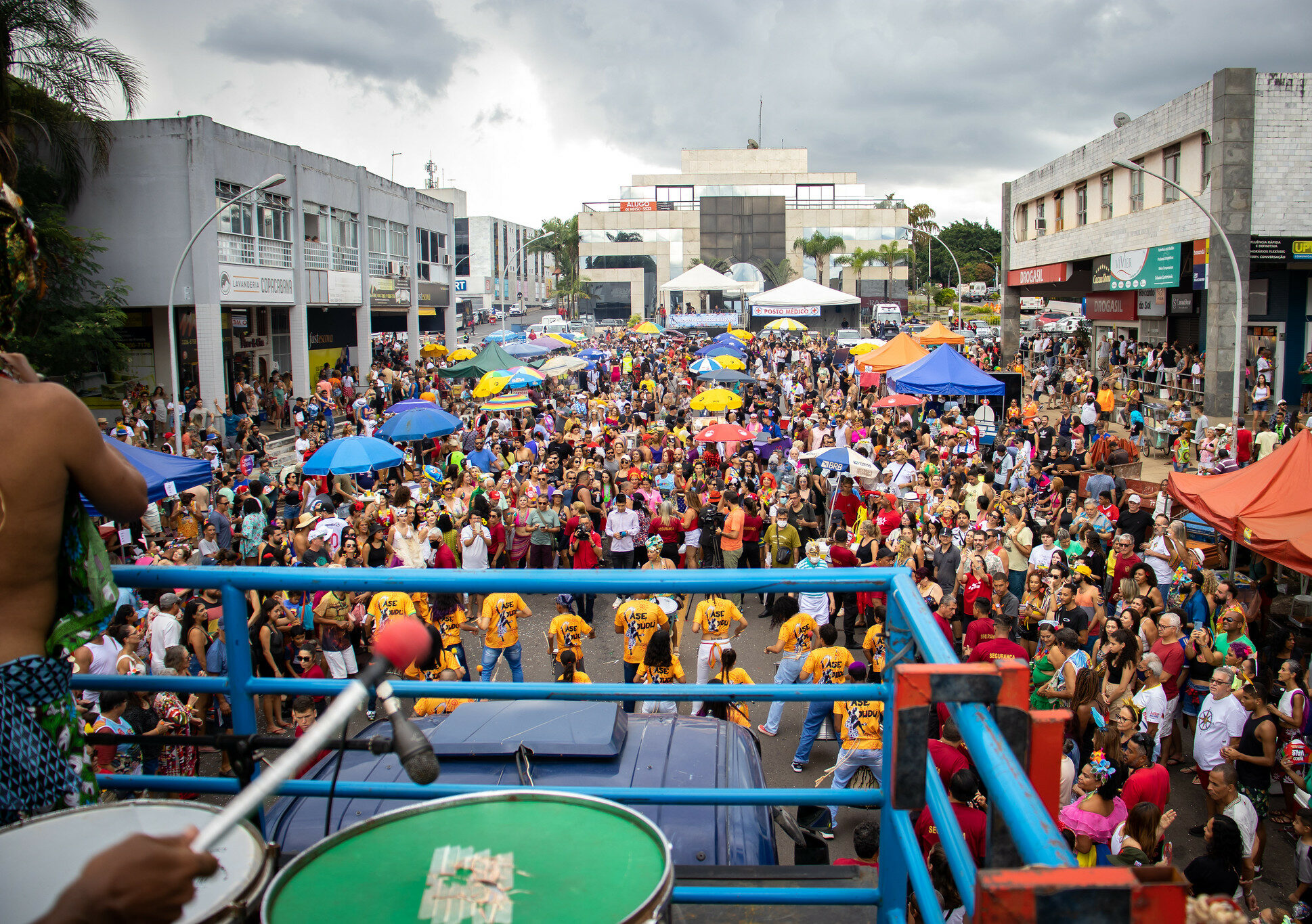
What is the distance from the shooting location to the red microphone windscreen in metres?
1.94

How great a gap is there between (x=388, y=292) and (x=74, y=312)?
56.5ft

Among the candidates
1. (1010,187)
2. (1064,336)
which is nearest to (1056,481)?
(1010,187)

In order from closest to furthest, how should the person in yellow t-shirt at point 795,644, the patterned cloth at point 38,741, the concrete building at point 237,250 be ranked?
the patterned cloth at point 38,741 < the person in yellow t-shirt at point 795,644 < the concrete building at point 237,250

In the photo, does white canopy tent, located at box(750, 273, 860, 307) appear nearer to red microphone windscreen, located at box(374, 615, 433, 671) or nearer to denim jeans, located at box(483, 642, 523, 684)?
denim jeans, located at box(483, 642, 523, 684)

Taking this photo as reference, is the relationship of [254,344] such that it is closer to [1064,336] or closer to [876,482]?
[876,482]

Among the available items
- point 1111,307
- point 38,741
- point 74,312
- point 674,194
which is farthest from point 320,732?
point 674,194

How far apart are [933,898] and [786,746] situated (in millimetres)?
7994

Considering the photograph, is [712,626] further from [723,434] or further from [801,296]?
[801,296]

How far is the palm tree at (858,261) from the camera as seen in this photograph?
79.1m

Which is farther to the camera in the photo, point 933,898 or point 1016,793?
point 933,898

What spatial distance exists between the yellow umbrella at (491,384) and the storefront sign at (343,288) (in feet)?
47.7

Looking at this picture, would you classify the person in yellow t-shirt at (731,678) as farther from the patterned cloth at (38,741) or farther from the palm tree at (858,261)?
the palm tree at (858,261)

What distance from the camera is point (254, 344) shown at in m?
32.7

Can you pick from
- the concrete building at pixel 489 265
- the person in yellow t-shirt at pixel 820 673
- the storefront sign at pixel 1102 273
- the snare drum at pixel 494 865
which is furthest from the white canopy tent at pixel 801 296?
the concrete building at pixel 489 265
